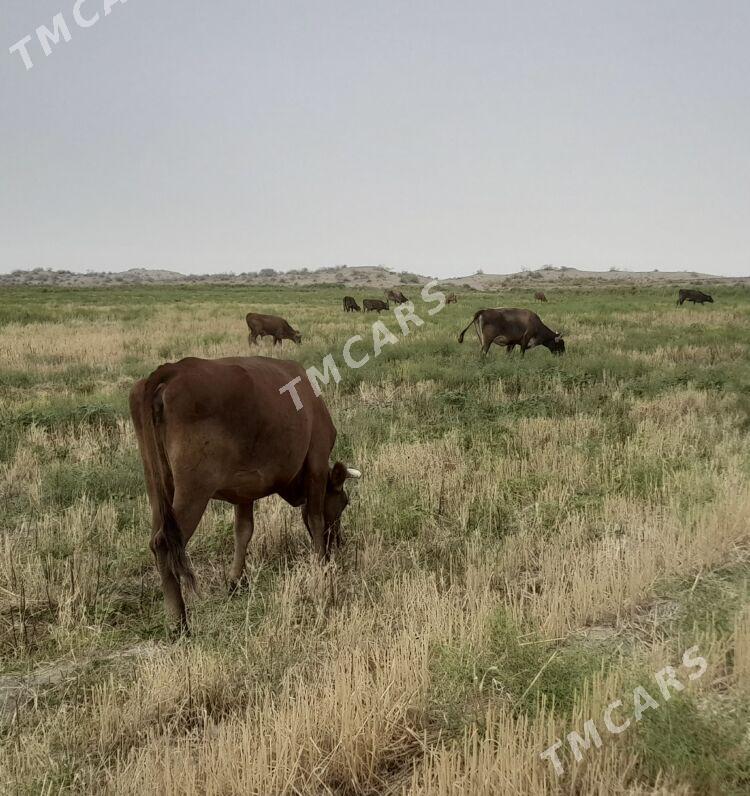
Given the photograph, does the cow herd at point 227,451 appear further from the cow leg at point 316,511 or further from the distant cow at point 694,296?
the distant cow at point 694,296

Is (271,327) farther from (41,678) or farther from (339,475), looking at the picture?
(41,678)

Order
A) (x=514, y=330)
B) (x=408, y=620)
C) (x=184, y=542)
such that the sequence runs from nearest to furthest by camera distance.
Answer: (x=408, y=620) < (x=184, y=542) < (x=514, y=330)

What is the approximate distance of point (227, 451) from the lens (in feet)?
12.9

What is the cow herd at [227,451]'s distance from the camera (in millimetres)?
3734

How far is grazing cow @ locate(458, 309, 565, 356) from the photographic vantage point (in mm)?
17266

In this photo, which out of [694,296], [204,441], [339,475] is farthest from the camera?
[694,296]

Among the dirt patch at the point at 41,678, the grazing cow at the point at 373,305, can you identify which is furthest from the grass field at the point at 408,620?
the grazing cow at the point at 373,305

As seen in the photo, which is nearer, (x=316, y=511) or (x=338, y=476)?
(x=316, y=511)

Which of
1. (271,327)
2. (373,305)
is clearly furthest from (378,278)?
(271,327)

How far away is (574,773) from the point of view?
2117mm

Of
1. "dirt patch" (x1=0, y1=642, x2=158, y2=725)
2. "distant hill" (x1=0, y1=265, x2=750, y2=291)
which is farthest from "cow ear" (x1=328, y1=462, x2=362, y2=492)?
"distant hill" (x1=0, y1=265, x2=750, y2=291)

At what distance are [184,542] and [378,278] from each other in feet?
333

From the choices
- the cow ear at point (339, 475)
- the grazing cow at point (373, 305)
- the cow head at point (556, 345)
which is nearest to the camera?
the cow ear at point (339, 475)

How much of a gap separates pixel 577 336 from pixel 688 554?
58.8ft
